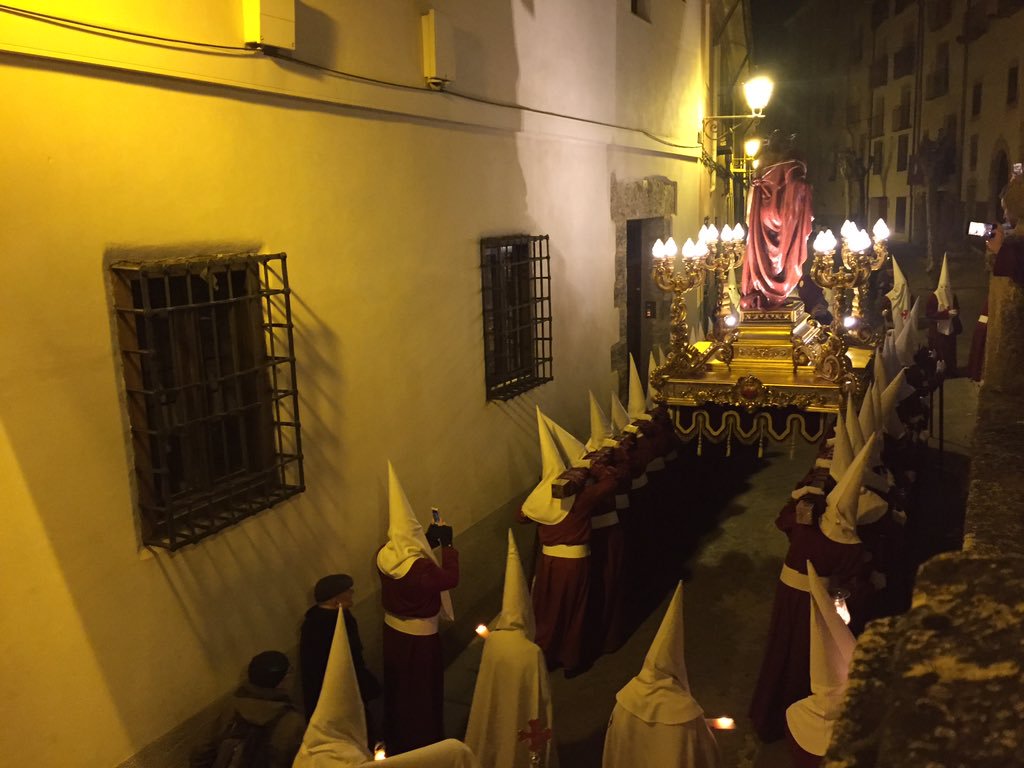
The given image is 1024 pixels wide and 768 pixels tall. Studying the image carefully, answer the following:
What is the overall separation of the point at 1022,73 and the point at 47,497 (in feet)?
62.9

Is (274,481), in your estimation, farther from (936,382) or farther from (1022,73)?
(1022,73)

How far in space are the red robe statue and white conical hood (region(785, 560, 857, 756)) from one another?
4.14 metres

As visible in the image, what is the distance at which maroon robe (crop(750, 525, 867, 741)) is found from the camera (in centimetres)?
496

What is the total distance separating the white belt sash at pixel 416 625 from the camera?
Answer: 5.06m

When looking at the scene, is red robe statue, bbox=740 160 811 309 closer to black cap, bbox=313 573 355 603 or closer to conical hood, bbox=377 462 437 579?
conical hood, bbox=377 462 437 579

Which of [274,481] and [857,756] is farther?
[274,481]

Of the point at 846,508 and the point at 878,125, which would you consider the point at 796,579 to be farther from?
the point at 878,125

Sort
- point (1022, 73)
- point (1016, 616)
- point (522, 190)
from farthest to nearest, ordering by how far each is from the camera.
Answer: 1. point (1022, 73)
2. point (522, 190)
3. point (1016, 616)

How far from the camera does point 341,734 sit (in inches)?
141

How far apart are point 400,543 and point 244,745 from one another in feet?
4.82

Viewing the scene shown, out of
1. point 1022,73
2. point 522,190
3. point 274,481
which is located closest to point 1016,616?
point 274,481

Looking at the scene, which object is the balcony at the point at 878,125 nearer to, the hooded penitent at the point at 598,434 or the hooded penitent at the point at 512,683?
the hooded penitent at the point at 598,434

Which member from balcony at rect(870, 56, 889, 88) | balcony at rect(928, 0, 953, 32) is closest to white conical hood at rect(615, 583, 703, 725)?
balcony at rect(928, 0, 953, 32)

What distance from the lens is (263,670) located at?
4086mm
